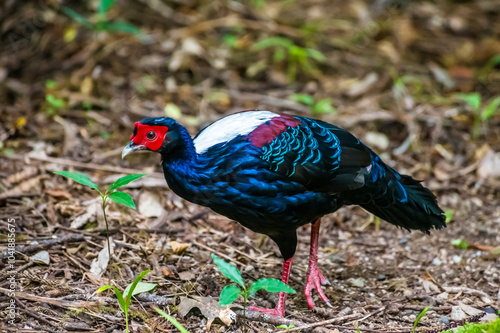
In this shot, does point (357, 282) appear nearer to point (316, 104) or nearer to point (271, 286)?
point (271, 286)

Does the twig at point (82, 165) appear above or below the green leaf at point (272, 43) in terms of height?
below

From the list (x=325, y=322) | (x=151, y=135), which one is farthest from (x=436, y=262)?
(x=151, y=135)

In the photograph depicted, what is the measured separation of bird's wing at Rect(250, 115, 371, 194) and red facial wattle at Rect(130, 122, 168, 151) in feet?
2.15

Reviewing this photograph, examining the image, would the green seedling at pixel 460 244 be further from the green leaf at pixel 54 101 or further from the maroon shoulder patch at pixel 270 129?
the green leaf at pixel 54 101

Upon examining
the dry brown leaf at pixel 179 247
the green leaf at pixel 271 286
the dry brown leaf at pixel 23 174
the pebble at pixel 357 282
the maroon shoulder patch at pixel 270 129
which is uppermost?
the maroon shoulder patch at pixel 270 129

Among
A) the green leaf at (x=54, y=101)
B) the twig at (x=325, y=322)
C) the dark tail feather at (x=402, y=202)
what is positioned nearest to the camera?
the twig at (x=325, y=322)

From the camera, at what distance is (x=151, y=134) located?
3.94 metres

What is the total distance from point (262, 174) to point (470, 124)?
13.6ft

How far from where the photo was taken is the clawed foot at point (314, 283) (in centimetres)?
441

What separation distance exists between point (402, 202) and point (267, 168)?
4.49 ft

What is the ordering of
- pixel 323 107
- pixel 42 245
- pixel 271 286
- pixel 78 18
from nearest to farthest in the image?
pixel 271 286 < pixel 42 245 < pixel 323 107 < pixel 78 18

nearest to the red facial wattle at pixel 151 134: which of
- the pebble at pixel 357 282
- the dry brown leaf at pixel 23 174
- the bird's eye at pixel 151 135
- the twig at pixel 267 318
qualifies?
the bird's eye at pixel 151 135

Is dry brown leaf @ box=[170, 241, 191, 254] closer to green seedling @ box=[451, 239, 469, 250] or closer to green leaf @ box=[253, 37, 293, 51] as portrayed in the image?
green seedling @ box=[451, 239, 469, 250]

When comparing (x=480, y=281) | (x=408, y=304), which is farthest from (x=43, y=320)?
(x=480, y=281)
